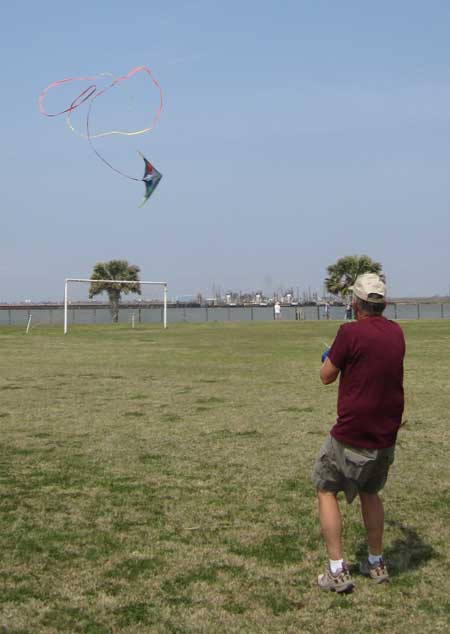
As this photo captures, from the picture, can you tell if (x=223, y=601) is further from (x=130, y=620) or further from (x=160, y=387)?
(x=160, y=387)

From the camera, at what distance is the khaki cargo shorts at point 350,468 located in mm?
4441

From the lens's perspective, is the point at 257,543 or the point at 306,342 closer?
the point at 257,543

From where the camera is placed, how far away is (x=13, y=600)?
437 centimetres

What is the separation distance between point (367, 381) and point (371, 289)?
579 millimetres

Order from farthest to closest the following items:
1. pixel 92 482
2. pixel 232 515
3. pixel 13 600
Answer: pixel 92 482 < pixel 232 515 < pixel 13 600

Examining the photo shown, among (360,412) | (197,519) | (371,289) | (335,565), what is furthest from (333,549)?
(197,519)

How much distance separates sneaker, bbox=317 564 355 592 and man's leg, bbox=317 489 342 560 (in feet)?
0.33

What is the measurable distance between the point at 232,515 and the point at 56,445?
359 cm

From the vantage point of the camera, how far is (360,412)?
175 inches

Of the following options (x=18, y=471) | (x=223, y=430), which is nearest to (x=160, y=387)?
(x=223, y=430)

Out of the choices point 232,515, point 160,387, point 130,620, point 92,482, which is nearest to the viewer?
point 130,620

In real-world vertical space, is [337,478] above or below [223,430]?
above


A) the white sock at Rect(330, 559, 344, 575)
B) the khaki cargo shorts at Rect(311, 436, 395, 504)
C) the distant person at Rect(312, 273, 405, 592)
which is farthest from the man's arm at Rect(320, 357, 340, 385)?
the white sock at Rect(330, 559, 344, 575)

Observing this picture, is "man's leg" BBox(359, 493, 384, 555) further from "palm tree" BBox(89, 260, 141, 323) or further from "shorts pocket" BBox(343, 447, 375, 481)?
"palm tree" BBox(89, 260, 141, 323)
